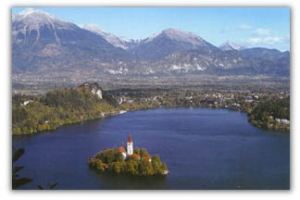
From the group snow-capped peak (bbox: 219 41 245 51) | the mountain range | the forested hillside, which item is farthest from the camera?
the mountain range

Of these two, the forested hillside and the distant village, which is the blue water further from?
the distant village

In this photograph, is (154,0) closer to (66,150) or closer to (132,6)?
(132,6)

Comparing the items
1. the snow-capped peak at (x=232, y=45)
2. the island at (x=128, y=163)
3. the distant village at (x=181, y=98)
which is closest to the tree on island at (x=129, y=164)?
the island at (x=128, y=163)

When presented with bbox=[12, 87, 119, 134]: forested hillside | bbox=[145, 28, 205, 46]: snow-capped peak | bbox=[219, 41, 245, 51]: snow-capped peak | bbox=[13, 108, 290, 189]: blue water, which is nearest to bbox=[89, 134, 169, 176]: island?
bbox=[13, 108, 290, 189]: blue water

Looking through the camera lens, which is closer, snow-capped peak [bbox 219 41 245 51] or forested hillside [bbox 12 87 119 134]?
forested hillside [bbox 12 87 119 134]

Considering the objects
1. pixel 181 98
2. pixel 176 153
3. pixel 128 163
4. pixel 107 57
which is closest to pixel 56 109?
pixel 176 153

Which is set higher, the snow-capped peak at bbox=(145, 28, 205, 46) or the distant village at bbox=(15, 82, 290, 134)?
the snow-capped peak at bbox=(145, 28, 205, 46)

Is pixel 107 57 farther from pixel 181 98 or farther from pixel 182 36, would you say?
pixel 181 98
